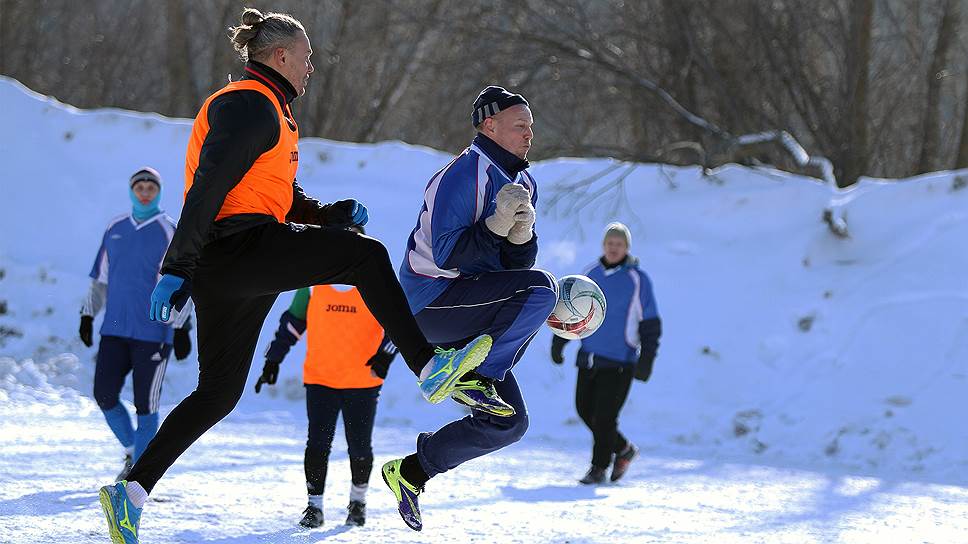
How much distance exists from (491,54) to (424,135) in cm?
622

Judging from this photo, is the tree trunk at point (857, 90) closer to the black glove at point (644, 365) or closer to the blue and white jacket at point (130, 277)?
the black glove at point (644, 365)

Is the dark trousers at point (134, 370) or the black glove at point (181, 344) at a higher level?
the black glove at point (181, 344)

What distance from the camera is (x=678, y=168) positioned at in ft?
49.1

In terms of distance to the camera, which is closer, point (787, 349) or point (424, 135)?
point (787, 349)

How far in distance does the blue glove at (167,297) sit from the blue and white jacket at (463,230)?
988 mm

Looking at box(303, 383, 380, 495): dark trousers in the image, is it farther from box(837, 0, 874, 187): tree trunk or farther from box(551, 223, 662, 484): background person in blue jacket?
box(837, 0, 874, 187): tree trunk

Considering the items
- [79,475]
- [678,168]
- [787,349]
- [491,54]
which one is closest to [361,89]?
[491,54]

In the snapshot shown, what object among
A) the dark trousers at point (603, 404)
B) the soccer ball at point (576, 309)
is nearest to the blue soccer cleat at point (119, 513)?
the soccer ball at point (576, 309)

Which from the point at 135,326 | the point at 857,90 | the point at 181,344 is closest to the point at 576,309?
the point at 181,344

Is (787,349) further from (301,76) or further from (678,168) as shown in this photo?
(301,76)

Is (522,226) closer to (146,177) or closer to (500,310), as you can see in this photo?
(500,310)

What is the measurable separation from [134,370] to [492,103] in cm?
327

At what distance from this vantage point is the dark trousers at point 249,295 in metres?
4.25

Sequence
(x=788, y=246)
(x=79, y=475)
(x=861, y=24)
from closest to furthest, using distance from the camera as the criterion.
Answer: (x=79, y=475) → (x=788, y=246) → (x=861, y=24)
